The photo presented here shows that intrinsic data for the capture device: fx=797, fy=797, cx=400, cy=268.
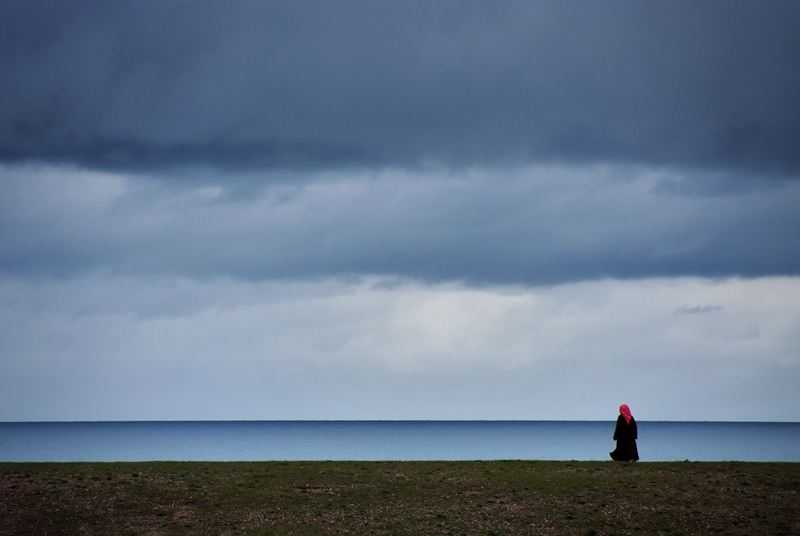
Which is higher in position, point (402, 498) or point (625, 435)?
point (625, 435)

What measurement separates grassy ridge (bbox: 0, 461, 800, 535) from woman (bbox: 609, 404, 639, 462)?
1782mm

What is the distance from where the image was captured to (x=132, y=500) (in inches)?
1070

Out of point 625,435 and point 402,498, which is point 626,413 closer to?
point 625,435

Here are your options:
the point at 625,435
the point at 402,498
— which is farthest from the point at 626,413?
the point at 402,498

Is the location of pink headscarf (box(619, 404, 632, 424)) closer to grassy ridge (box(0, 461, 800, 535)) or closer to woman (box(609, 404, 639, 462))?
woman (box(609, 404, 639, 462))

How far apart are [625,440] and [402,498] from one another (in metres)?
11.4

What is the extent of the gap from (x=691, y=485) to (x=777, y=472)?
4.26m

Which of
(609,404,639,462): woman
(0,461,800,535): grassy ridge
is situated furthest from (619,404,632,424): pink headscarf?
(0,461,800,535): grassy ridge

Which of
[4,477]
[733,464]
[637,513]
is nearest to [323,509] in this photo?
[637,513]

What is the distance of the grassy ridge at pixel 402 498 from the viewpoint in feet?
81.5

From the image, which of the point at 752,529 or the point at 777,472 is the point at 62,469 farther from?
the point at 777,472

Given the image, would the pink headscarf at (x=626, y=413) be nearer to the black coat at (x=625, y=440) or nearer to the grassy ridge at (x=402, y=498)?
the black coat at (x=625, y=440)

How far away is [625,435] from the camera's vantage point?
1326 inches

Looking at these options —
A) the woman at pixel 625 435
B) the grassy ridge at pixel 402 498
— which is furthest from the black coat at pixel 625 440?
the grassy ridge at pixel 402 498
